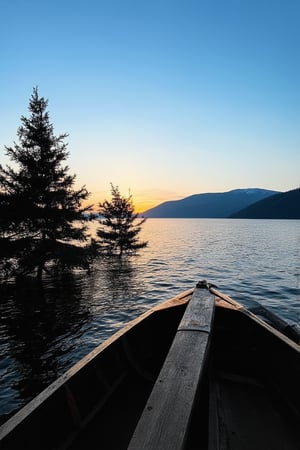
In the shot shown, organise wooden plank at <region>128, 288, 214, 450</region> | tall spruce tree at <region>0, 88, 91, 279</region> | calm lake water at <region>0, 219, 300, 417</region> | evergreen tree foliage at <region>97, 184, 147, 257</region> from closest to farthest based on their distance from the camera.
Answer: wooden plank at <region>128, 288, 214, 450</region>
calm lake water at <region>0, 219, 300, 417</region>
tall spruce tree at <region>0, 88, 91, 279</region>
evergreen tree foliage at <region>97, 184, 147, 257</region>

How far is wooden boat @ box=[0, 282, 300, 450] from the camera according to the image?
221cm

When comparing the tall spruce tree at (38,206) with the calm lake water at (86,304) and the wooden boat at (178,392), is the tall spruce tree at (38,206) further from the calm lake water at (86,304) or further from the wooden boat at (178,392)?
the wooden boat at (178,392)

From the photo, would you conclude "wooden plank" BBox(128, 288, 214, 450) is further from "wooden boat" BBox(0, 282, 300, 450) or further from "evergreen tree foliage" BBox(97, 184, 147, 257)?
"evergreen tree foliage" BBox(97, 184, 147, 257)

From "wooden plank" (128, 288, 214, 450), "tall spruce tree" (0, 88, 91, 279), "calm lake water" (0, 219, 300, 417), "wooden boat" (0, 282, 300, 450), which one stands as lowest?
"calm lake water" (0, 219, 300, 417)

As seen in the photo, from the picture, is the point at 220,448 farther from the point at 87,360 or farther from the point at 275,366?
the point at 87,360

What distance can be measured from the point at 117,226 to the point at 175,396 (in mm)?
30360

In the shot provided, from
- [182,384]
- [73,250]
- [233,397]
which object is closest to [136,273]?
[73,250]

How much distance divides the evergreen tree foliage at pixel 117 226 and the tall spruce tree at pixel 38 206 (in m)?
13.3

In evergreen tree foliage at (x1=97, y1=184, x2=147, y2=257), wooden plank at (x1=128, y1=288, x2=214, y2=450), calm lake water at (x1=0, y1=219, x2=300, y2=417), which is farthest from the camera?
evergreen tree foliage at (x1=97, y1=184, x2=147, y2=257)

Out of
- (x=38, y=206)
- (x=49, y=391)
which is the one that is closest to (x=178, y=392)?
(x=49, y=391)

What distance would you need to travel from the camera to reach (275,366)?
161 inches

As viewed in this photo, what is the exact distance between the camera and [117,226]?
3216 cm

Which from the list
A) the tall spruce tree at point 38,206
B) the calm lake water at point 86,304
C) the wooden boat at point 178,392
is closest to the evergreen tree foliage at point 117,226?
the calm lake water at point 86,304

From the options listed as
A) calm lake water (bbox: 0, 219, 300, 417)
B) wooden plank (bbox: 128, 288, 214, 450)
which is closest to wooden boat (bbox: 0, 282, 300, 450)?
wooden plank (bbox: 128, 288, 214, 450)
